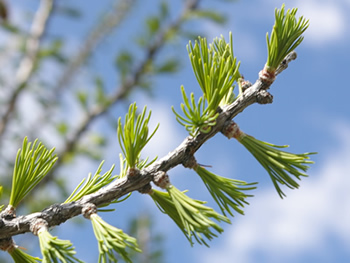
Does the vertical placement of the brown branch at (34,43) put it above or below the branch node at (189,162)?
above

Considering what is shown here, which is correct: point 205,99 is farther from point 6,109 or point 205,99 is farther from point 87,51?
point 87,51

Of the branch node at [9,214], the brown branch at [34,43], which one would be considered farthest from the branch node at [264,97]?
the brown branch at [34,43]

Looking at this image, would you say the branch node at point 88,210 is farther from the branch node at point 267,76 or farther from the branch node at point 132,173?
the branch node at point 267,76

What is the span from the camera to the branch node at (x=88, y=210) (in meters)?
0.70

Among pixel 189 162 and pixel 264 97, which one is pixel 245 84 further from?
pixel 189 162

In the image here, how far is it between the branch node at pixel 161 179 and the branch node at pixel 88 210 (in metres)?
0.10

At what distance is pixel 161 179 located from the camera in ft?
2.32

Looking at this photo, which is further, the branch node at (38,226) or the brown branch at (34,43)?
the brown branch at (34,43)

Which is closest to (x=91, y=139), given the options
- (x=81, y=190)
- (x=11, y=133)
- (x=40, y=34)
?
(x=11, y=133)

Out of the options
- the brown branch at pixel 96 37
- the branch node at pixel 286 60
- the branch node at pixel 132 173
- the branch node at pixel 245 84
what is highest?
the brown branch at pixel 96 37

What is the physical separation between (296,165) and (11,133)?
11.8 feet

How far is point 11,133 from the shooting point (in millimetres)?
3992

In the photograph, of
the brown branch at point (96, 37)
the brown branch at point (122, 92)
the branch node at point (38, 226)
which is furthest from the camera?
the brown branch at point (96, 37)

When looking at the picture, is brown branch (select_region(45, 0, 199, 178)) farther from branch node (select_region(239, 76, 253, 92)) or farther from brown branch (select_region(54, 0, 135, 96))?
branch node (select_region(239, 76, 253, 92))
